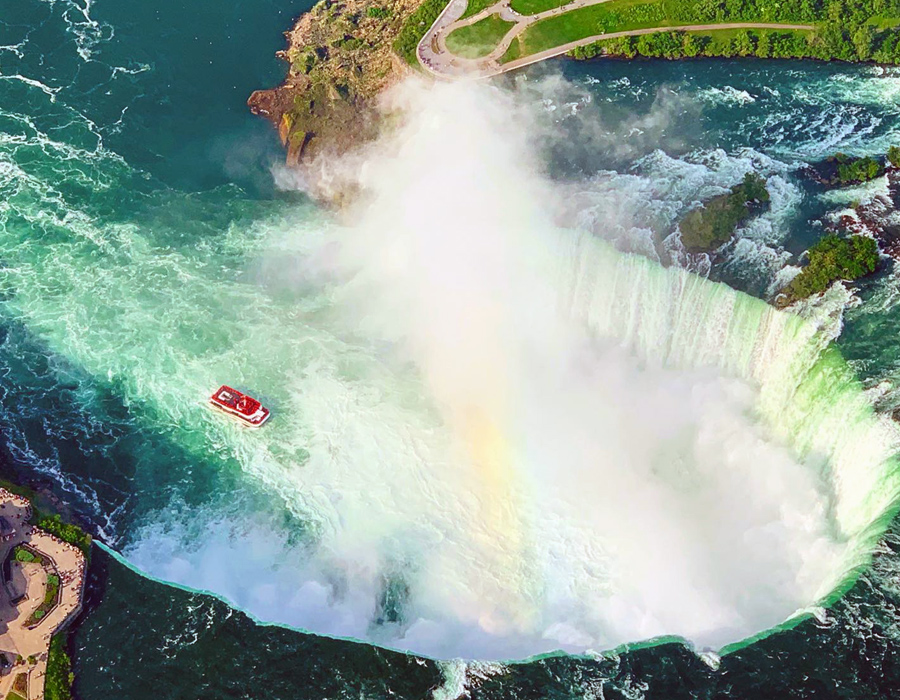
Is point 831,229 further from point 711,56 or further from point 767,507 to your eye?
point 711,56

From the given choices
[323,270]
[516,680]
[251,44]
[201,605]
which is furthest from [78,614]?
[251,44]

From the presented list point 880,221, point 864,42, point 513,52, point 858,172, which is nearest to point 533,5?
point 513,52

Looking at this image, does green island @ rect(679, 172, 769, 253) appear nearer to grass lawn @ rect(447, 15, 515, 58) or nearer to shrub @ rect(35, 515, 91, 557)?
grass lawn @ rect(447, 15, 515, 58)

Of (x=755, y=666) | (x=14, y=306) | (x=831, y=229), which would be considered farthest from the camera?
(x=14, y=306)

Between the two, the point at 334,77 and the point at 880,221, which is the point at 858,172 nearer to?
the point at 880,221

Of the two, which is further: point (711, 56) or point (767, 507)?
point (711, 56)

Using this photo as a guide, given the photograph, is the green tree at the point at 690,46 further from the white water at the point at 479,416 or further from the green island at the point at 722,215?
the green island at the point at 722,215

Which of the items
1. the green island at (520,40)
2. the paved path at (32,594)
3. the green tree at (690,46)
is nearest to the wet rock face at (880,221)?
the green island at (520,40)
